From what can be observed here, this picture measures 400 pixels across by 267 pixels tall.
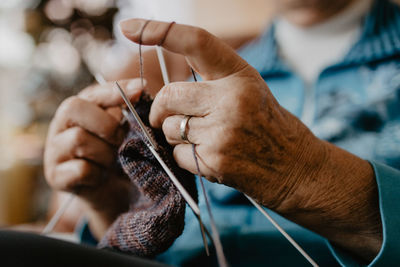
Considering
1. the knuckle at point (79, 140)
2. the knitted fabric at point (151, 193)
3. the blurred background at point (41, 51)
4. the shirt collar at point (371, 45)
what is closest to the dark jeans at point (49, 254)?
the knitted fabric at point (151, 193)

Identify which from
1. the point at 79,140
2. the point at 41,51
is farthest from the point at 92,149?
the point at 41,51

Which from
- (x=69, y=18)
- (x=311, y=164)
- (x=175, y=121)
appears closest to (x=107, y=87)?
(x=175, y=121)

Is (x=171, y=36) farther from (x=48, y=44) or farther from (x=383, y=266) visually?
(x=48, y=44)

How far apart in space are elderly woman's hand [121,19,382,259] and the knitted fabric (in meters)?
0.03

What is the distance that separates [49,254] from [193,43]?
9.6 inches

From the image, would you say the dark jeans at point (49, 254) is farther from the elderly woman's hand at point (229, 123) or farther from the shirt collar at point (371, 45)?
the shirt collar at point (371, 45)

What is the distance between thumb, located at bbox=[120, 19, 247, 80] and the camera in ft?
0.99

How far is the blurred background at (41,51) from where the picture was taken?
4.45ft

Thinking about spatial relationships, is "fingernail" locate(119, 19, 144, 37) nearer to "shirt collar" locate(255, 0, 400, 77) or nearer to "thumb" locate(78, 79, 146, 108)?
"thumb" locate(78, 79, 146, 108)

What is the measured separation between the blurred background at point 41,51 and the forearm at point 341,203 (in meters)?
0.99

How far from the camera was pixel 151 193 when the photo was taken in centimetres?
39

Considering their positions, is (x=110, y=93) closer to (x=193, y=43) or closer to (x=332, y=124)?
(x=193, y=43)

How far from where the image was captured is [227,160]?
32cm

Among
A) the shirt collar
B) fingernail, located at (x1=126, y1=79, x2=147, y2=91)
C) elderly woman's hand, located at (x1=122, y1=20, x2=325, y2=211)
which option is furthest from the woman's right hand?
the shirt collar
